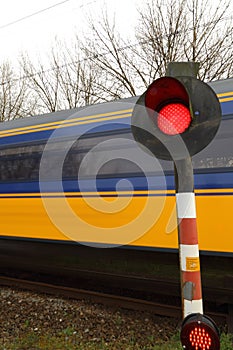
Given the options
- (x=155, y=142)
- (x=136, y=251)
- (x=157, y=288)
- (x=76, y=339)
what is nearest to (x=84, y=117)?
(x=136, y=251)

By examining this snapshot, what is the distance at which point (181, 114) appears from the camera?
2.48 meters

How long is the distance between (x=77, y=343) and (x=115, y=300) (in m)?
1.39

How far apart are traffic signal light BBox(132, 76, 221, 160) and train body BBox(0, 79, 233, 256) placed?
8.94 feet

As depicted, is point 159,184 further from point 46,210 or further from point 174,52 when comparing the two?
point 174,52

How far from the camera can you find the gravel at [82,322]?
4891 mm

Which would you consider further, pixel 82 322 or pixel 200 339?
pixel 82 322

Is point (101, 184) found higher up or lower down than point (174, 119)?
lower down

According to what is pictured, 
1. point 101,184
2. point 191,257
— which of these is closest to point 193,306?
point 191,257

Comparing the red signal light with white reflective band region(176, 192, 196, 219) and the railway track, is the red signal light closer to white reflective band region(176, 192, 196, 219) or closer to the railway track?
white reflective band region(176, 192, 196, 219)

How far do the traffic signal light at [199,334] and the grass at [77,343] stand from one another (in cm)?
234

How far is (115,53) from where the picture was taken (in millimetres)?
15555

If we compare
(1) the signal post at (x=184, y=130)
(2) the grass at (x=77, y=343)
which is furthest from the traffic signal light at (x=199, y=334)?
(2) the grass at (x=77, y=343)

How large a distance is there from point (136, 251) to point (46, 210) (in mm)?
1596

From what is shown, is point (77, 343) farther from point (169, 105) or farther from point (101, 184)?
point (169, 105)
